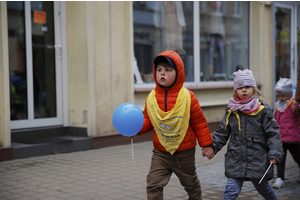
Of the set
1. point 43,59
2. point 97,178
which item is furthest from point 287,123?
point 43,59

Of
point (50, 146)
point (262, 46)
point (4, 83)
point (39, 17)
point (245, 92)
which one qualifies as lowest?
point (50, 146)

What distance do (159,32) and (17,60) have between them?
368 centimetres

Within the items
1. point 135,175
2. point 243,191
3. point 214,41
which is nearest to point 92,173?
point 135,175

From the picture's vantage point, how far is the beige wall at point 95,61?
7.70 m

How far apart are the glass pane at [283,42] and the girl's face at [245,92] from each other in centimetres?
931

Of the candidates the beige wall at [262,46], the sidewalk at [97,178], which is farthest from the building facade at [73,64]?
the beige wall at [262,46]

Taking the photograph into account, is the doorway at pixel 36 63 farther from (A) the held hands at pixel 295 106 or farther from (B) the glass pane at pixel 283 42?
(B) the glass pane at pixel 283 42

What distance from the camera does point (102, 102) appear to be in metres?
7.94

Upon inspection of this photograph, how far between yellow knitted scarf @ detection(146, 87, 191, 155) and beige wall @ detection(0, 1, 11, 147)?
12.1 feet

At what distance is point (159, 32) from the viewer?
981 centimetres

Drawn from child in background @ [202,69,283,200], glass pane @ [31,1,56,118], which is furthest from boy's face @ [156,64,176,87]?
glass pane @ [31,1,56,118]

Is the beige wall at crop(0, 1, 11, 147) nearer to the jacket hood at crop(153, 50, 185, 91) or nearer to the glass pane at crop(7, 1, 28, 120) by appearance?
the glass pane at crop(7, 1, 28, 120)

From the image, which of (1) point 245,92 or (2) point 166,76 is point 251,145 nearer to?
(1) point 245,92

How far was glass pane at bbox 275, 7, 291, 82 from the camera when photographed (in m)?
12.6
